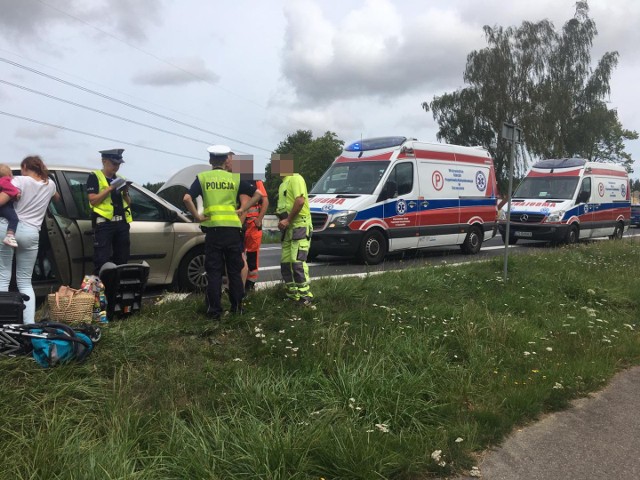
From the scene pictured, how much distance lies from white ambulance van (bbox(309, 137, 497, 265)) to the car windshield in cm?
457

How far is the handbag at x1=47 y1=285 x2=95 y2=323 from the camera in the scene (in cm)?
445

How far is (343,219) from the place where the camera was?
10305mm

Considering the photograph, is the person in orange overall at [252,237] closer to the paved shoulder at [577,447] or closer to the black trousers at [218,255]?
the black trousers at [218,255]

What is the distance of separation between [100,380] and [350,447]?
5.68 feet

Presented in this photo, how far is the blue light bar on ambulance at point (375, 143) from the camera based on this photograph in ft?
37.5

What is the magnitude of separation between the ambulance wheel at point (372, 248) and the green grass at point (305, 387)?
13.1 ft

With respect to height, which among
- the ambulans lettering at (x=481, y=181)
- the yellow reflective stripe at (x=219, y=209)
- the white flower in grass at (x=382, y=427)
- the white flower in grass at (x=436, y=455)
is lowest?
the white flower in grass at (x=436, y=455)

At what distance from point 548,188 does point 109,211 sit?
14.6 metres

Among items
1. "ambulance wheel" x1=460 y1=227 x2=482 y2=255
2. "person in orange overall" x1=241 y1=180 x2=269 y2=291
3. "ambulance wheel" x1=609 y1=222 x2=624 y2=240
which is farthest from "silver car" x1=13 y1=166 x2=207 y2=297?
"ambulance wheel" x1=609 y1=222 x2=624 y2=240

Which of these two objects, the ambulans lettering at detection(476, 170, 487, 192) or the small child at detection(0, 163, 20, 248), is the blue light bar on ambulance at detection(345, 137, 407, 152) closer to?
the ambulans lettering at detection(476, 170, 487, 192)

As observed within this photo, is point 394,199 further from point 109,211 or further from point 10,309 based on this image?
point 10,309

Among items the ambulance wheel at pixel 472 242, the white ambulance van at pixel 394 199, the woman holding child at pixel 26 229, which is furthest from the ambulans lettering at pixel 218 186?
the ambulance wheel at pixel 472 242

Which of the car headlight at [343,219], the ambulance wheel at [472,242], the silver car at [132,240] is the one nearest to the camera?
the silver car at [132,240]

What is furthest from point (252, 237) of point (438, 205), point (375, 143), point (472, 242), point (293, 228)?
point (472, 242)
